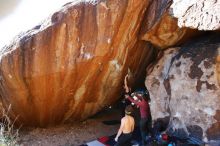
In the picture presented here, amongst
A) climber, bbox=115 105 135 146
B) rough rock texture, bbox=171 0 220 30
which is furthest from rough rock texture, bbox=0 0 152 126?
rough rock texture, bbox=171 0 220 30

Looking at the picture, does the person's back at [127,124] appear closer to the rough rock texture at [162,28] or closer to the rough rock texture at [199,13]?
the rough rock texture at [162,28]

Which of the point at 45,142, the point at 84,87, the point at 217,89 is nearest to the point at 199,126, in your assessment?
the point at 217,89

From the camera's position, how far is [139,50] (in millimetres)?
6672

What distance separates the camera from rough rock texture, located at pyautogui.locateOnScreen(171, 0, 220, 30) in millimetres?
4652

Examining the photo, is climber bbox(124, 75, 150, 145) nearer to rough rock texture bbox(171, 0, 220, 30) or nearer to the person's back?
the person's back

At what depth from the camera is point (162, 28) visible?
604cm

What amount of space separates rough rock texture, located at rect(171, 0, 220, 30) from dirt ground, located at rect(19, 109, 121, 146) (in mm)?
2589

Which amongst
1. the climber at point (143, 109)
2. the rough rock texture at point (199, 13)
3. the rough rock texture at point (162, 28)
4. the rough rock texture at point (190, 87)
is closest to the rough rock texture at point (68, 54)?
the rough rock texture at point (162, 28)

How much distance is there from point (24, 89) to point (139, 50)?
207 cm

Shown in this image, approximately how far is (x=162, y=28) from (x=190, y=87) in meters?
1.04

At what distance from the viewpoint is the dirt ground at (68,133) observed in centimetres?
642

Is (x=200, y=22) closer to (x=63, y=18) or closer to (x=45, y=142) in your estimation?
(x=63, y=18)

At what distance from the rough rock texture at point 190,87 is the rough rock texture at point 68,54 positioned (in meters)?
0.72

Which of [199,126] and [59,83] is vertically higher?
[59,83]
